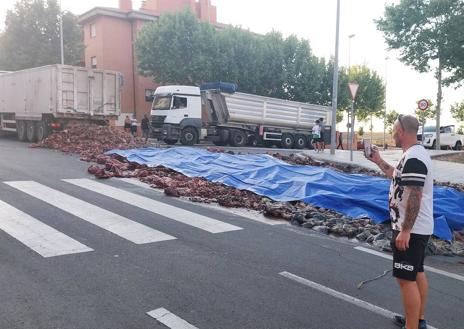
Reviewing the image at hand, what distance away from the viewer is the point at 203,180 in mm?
10633

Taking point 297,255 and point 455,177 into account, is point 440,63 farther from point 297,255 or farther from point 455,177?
point 297,255

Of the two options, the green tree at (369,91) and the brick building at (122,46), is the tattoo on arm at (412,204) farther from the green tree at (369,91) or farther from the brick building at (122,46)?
the green tree at (369,91)

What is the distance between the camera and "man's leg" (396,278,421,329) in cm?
367

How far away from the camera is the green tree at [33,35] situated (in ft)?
117

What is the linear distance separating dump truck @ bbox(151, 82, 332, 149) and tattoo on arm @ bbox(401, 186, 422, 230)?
811 inches

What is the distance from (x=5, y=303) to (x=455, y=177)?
13.2 m

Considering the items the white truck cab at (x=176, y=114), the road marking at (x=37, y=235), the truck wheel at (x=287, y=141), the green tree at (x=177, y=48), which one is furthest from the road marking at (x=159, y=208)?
the green tree at (x=177, y=48)

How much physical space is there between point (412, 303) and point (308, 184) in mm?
5634

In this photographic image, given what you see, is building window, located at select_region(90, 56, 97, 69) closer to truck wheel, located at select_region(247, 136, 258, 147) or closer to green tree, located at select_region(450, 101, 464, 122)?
truck wheel, located at select_region(247, 136, 258, 147)

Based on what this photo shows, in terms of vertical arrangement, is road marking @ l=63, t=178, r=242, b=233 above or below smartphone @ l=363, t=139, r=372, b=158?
below

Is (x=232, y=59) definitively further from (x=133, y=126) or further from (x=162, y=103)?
(x=162, y=103)

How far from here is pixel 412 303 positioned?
368cm

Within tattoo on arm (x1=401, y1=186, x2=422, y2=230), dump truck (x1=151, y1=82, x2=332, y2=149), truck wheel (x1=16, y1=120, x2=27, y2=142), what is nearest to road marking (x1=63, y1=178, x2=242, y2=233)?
tattoo on arm (x1=401, y1=186, x2=422, y2=230)

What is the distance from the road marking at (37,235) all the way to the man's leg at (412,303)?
368 centimetres
